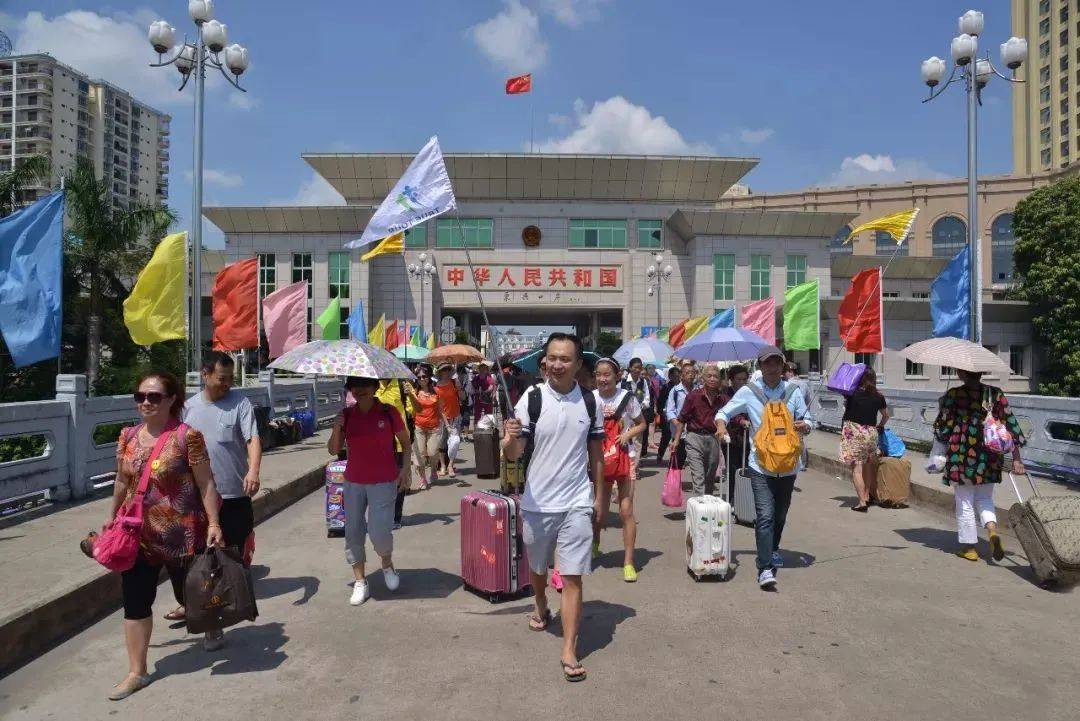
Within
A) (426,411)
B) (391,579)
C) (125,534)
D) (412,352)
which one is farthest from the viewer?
(412,352)

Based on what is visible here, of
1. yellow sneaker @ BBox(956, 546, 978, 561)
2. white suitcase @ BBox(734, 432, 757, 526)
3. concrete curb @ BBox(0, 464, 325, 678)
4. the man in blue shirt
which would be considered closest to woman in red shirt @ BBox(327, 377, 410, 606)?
concrete curb @ BBox(0, 464, 325, 678)

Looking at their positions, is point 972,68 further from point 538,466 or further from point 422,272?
point 422,272

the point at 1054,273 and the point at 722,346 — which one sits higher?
the point at 1054,273

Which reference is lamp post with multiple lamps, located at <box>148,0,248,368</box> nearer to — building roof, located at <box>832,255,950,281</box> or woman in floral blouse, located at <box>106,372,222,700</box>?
woman in floral blouse, located at <box>106,372,222,700</box>

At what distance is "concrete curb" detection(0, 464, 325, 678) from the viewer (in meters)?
4.38

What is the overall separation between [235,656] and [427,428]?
6.72 m

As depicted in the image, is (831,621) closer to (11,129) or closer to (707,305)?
(707,305)

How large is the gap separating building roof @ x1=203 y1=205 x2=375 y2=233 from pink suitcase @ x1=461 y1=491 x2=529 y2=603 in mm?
38385

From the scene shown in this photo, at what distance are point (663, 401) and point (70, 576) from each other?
34.4 ft

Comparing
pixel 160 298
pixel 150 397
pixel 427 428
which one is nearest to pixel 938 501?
pixel 427 428

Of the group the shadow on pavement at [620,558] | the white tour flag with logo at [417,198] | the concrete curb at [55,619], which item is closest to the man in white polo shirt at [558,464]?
the shadow on pavement at [620,558]

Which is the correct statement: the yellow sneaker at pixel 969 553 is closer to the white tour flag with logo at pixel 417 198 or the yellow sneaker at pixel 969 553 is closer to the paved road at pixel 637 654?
the paved road at pixel 637 654

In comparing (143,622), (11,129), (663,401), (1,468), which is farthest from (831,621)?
(11,129)

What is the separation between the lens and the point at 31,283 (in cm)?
718
